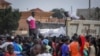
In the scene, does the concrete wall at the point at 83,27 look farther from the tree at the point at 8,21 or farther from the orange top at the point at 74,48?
the tree at the point at 8,21

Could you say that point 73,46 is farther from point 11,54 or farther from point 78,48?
Answer: point 11,54

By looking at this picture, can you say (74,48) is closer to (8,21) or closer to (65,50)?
(65,50)

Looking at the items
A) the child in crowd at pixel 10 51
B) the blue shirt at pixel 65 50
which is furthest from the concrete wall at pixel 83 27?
the child in crowd at pixel 10 51

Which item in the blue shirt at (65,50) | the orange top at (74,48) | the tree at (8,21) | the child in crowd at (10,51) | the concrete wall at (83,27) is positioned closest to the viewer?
the child in crowd at (10,51)

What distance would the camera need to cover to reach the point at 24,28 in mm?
86750

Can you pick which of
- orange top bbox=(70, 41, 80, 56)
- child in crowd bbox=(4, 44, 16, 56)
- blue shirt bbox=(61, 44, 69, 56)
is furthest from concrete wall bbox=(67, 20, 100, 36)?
child in crowd bbox=(4, 44, 16, 56)

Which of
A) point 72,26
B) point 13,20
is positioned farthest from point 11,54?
point 13,20

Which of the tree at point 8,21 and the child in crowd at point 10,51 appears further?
the tree at point 8,21

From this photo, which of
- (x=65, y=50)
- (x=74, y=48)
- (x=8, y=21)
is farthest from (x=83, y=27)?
(x=8, y=21)

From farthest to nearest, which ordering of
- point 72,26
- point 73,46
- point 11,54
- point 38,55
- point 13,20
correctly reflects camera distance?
point 13,20 → point 72,26 → point 73,46 → point 11,54 → point 38,55

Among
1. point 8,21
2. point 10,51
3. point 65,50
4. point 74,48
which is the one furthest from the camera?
point 8,21

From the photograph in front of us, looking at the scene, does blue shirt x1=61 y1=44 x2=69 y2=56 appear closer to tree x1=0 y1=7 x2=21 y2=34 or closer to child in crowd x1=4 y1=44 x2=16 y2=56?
child in crowd x1=4 y1=44 x2=16 y2=56

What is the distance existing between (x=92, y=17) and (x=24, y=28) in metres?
46.9

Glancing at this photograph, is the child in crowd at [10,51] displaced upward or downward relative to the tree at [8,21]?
upward
